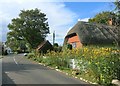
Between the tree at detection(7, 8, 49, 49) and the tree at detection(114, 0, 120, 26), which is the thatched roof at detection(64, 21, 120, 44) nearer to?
the tree at detection(114, 0, 120, 26)

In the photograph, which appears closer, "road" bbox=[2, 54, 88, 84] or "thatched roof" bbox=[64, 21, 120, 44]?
"road" bbox=[2, 54, 88, 84]

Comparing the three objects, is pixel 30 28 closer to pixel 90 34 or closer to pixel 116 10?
pixel 90 34

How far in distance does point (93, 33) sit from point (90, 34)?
0.63 metres

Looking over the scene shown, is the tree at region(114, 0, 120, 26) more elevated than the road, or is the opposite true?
the tree at region(114, 0, 120, 26)

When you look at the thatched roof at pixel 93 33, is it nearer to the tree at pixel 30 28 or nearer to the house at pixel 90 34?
the house at pixel 90 34

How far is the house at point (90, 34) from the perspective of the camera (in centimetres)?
4641

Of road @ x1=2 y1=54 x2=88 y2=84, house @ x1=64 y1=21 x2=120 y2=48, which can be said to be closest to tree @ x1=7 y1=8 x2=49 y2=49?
house @ x1=64 y1=21 x2=120 y2=48

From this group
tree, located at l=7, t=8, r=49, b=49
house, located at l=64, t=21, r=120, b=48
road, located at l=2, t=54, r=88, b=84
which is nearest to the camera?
road, located at l=2, t=54, r=88, b=84

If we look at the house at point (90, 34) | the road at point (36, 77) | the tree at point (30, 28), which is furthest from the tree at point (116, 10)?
the tree at point (30, 28)

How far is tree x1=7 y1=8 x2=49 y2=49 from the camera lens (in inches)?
3844

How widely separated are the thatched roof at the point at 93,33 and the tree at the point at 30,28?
47.3m

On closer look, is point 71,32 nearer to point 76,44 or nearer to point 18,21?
point 76,44

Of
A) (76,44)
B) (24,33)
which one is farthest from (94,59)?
(24,33)

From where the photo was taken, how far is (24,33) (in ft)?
324
